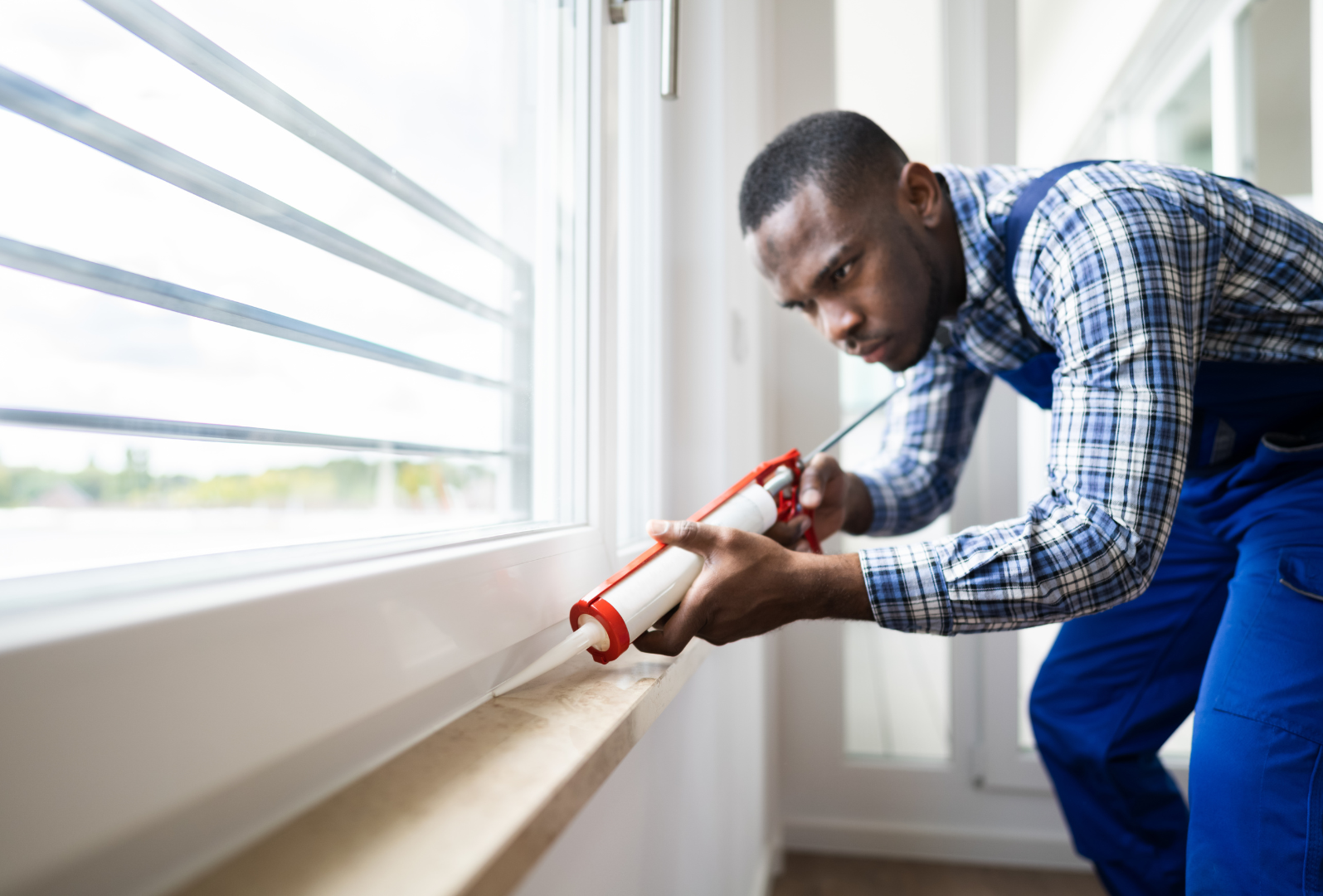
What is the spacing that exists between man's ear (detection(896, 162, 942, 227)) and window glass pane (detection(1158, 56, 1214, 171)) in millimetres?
1047

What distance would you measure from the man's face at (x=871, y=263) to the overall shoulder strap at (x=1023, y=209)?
0.37 ft

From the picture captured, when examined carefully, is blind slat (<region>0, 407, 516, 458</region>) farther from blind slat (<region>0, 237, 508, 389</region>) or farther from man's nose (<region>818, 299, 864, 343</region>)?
man's nose (<region>818, 299, 864, 343</region>)

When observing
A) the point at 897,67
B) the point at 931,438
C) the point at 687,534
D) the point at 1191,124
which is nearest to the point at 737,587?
the point at 687,534

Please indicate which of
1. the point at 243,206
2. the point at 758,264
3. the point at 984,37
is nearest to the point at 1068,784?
the point at 758,264

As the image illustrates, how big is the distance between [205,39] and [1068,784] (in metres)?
1.33

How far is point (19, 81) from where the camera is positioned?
27 cm

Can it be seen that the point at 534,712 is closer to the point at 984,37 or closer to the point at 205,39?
the point at 205,39

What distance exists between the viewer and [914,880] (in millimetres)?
1464

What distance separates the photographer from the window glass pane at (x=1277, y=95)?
1.36 metres

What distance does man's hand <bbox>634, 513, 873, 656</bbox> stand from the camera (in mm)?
569

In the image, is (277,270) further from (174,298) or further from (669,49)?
(669,49)

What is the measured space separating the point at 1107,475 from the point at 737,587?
35 centimetres

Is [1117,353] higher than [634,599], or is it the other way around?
[1117,353]

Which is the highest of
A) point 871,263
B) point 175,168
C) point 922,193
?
point 922,193
